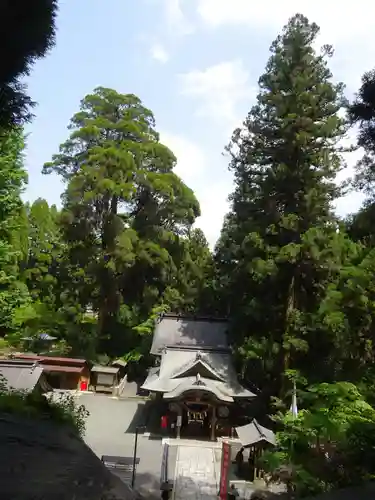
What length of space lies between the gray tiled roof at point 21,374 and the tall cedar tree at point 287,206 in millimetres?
7799

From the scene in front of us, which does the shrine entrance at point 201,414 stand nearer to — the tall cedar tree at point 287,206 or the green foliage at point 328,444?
the tall cedar tree at point 287,206

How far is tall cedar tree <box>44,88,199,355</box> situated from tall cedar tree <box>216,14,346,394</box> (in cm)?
841

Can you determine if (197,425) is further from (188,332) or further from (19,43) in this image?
(19,43)

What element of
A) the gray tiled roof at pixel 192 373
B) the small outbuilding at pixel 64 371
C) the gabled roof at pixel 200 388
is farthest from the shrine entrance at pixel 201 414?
the small outbuilding at pixel 64 371

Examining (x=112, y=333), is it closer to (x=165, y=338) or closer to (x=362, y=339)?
(x=165, y=338)

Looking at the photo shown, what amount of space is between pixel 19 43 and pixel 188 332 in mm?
20862

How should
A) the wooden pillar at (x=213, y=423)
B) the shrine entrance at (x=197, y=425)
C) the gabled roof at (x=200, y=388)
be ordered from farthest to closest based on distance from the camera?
the shrine entrance at (x=197, y=425)
the wooden pillar at (x=213, y=423)
the gabled roof at (x=200, y=388)

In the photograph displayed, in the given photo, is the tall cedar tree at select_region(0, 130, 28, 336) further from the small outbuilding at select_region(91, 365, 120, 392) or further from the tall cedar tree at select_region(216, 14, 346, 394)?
the tall cedar tree at select_region(216, 14, 346, 394)

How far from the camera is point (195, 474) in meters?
14.2

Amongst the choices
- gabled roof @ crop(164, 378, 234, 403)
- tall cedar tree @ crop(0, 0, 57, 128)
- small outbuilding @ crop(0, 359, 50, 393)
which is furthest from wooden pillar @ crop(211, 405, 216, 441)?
tall cedar tree @ crop(0, 0, 57, 128)

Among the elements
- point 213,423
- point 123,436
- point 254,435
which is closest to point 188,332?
point 213,423

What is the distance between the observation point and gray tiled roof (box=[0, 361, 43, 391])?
16.5 meters

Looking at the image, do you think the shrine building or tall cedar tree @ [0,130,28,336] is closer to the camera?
the shrine building

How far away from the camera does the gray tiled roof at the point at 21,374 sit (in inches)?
648
